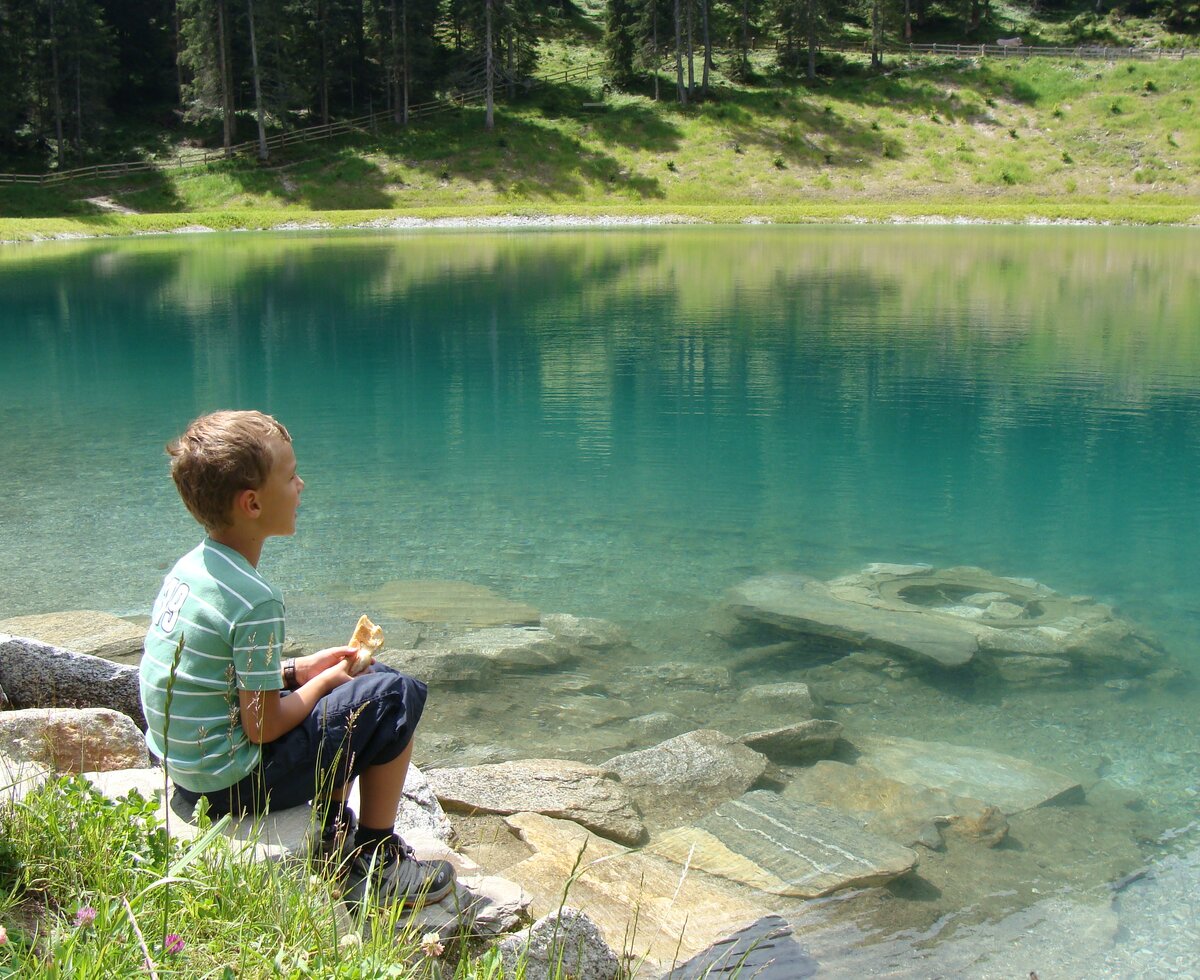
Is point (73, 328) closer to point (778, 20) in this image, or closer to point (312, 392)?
point (312, 392)

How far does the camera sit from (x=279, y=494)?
11.2 ft

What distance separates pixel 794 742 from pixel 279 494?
3615mm

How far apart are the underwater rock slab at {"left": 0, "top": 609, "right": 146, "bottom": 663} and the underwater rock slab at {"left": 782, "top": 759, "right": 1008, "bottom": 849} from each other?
3941 mm

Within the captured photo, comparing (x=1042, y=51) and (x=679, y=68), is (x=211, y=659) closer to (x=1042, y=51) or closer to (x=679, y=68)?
(x=679, y=68)

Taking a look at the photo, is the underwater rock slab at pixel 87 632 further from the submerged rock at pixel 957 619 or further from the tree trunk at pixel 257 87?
the tree trunk at pixel 257 87

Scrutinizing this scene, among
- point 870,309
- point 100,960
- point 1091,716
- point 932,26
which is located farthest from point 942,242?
point 932,26

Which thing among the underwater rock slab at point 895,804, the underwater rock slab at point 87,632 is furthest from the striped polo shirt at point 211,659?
the underwater rock slab at point 87,632

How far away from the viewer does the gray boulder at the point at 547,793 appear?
17.1 feet

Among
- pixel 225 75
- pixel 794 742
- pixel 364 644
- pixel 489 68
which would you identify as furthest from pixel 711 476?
pixel 489 68

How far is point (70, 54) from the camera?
58.2 meters

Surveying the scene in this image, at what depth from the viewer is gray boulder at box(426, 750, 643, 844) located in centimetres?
520

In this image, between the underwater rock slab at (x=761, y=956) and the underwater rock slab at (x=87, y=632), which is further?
the underwater rock slab at (x=87, y=632)

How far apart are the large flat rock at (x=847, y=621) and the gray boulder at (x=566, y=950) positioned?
14.8 ft

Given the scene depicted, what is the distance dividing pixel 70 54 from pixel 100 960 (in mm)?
65107
